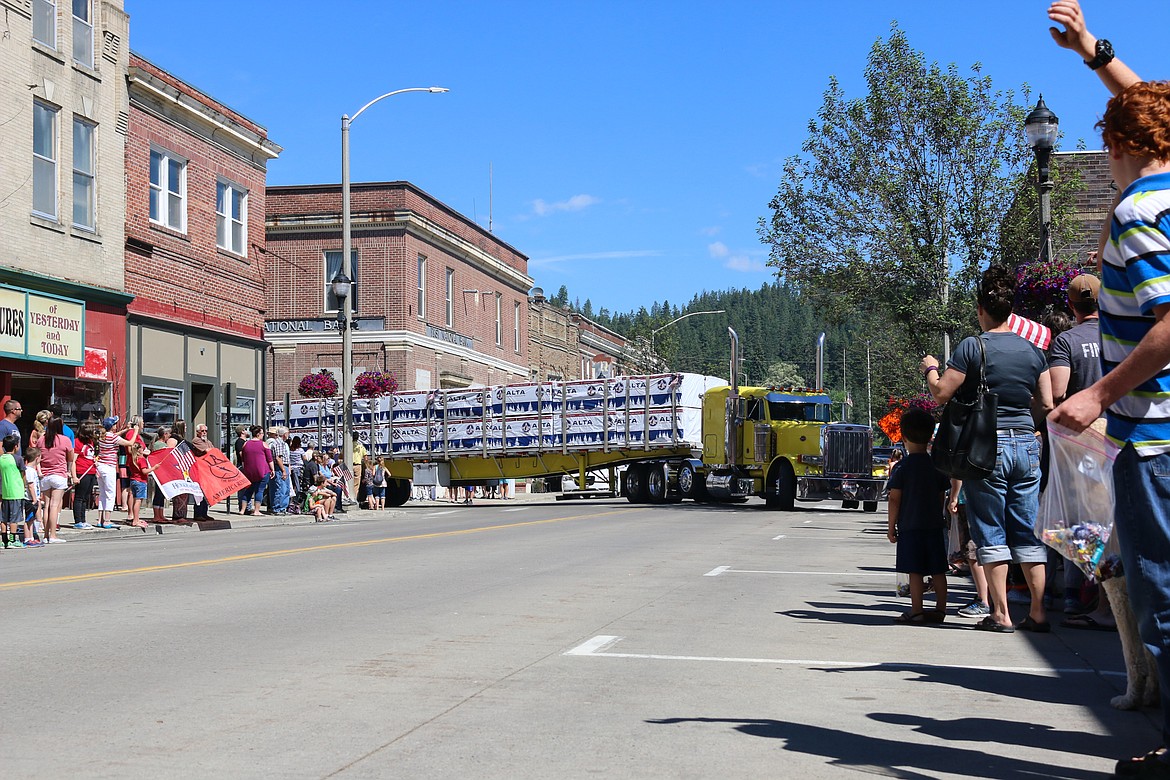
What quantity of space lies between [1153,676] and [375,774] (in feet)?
11.8

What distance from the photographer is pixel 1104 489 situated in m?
5.68

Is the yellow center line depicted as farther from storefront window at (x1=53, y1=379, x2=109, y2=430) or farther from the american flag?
storefront window at (x1=53, y1=379, x2=109, y2=430)

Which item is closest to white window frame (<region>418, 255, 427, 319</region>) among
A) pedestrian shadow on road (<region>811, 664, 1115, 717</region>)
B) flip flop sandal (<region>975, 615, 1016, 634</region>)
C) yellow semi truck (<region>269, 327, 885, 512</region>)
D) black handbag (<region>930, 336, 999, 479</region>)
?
yellow semi truck (<region>269, 327, 885, 512</region>)

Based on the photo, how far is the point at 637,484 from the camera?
3819cm

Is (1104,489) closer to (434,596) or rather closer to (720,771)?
(720,771)

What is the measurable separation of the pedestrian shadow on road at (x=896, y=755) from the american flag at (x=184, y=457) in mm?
19120

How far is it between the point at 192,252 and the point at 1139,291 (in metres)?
32.0

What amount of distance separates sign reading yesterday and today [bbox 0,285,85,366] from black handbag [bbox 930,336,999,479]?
21.8 m

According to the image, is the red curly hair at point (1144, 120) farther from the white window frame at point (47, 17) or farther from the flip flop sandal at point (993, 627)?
the white window frame at point (47, 17)

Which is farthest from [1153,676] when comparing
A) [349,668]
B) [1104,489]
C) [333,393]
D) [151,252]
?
[333,393]

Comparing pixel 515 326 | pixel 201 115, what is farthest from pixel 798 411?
pixel 515 326

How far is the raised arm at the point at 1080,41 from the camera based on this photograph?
5.34 meters

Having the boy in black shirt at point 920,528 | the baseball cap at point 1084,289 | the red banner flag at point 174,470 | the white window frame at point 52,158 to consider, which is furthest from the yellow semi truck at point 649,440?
the baseball cap at point 1084,289

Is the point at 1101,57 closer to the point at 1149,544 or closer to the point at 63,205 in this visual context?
the point at 1149,544
